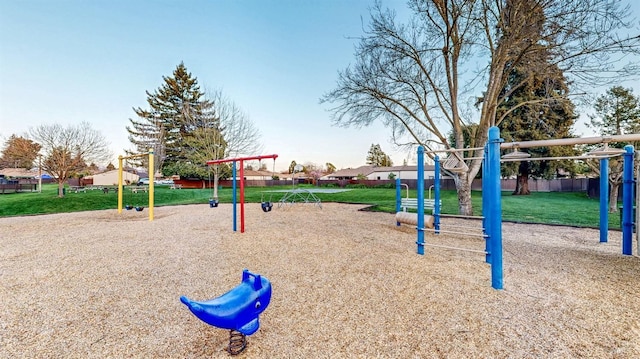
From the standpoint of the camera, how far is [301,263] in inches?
158

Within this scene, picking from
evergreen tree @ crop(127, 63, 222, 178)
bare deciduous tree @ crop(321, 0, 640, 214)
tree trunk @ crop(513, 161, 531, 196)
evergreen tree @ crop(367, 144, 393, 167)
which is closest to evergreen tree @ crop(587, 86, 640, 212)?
tree trunk @ crop(513, 161, 531, 196)

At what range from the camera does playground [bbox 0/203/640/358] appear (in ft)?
6.59

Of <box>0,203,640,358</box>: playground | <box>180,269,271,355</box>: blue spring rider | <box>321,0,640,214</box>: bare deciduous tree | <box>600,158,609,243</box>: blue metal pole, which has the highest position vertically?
<box>321,0,640,214</box>: bare deciduous tree

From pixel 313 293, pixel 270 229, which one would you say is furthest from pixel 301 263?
pixel 270 229

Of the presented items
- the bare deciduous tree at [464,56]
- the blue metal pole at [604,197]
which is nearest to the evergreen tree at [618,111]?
the bare deciduous tree at [464,56]

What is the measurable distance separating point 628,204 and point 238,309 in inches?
247

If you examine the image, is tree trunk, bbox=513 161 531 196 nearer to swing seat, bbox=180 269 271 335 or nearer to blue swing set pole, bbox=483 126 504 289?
blue swing set pole, bbox=483 126 504 289

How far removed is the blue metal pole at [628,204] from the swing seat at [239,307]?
19.5ft

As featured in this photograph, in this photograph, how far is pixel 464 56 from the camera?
8258mm

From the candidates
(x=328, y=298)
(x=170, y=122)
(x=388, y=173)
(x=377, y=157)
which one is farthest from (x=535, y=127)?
(x=377, y=157)

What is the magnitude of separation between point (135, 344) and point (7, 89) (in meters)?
15.5

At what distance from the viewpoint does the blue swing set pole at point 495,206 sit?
120 inches

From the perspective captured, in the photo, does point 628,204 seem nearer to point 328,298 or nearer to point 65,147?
point 328,298

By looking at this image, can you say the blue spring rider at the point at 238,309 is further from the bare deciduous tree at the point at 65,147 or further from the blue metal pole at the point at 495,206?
the bare deciduous tree at the point at 65,147
